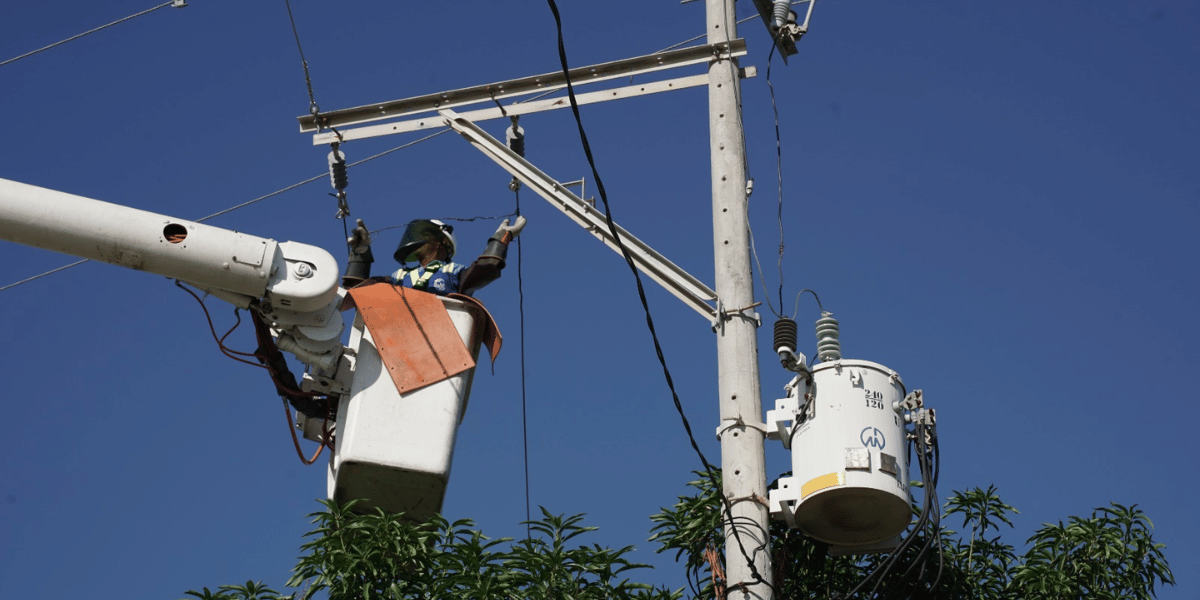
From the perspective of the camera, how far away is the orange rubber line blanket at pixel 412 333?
1057 cm

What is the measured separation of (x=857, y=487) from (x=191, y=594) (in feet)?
12.1

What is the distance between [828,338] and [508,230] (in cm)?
272

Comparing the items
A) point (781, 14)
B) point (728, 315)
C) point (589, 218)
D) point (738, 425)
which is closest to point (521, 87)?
point (589, 218)

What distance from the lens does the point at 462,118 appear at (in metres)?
11.2

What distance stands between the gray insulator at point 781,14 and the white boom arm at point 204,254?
134 inches

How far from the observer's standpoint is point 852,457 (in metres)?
9.09

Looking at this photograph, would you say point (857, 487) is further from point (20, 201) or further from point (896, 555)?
point (20, 201)

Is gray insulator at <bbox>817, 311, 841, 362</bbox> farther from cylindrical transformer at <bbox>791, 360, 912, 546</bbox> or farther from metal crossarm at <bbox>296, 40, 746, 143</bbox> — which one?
metal crossarm at <bbox>296, 40, 746, 143</bbox>

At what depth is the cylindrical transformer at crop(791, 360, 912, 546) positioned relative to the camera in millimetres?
9094

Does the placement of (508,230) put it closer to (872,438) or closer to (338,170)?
(338,170)

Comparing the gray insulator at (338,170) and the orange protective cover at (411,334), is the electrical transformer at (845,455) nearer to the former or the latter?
the orange protective cover at (411,334)

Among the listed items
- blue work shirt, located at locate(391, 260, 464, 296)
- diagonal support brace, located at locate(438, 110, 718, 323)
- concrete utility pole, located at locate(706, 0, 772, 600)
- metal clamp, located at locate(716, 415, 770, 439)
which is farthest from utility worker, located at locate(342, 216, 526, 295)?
metal clamp, located at locate(716, 415, 770, 439)

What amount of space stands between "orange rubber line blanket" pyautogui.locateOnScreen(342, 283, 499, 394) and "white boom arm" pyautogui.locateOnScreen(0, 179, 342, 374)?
1.10 ft

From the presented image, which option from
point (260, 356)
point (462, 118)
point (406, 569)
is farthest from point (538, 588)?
point (462, 118)
